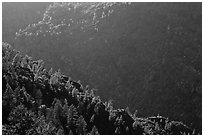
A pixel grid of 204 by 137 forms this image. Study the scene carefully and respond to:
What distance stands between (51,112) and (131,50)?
103894mm

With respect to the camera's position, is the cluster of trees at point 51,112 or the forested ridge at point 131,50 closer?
the cluster of trees at point 51,112

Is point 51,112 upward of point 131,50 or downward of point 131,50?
downward

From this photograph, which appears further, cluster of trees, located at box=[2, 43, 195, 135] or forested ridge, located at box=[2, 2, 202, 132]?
forested ridge, located at box=[2, 2, 202, 132]

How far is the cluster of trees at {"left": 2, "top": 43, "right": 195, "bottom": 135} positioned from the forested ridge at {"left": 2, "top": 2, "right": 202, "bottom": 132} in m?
62.6

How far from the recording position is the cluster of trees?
47344 millimetres

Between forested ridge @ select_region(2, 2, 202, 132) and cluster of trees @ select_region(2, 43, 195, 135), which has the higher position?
forested ridge @ select_region(2, 2, 202, 132)

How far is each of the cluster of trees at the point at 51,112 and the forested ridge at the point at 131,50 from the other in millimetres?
62577

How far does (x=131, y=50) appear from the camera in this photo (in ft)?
508

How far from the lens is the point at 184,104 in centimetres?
13925

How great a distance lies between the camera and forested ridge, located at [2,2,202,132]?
Result: 139 meters

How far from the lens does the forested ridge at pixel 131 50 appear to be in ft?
456

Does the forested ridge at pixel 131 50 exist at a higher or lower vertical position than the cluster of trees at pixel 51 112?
higher

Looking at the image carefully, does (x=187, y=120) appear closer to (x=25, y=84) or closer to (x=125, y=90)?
(x=125, y=90)

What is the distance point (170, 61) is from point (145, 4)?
31268mm
